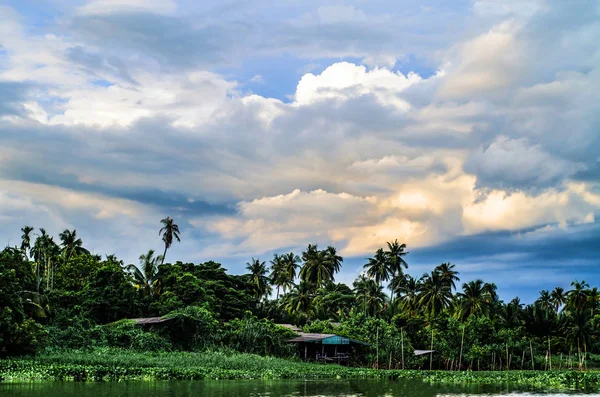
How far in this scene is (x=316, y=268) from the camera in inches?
3346

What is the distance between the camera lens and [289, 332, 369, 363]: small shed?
52062 millimetres

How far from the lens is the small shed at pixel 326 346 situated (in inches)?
2050

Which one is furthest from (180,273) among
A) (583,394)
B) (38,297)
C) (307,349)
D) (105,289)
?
(583,394)

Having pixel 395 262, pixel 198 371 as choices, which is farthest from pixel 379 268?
pixel 198 371

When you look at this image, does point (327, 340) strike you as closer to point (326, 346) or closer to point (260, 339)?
point (326, 346)

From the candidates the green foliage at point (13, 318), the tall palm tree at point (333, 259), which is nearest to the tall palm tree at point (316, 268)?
the tall palm tree at point (333, 259)

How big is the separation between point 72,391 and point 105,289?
29985mm

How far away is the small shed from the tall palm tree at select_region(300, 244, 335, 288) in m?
27.4

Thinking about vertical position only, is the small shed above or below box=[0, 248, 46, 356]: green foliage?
below

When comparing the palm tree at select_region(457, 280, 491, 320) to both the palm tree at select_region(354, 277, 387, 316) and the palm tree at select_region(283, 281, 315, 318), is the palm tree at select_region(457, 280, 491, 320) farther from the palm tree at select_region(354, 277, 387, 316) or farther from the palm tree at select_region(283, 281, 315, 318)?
the palm tree at select_region(283, 281, 315, 318)

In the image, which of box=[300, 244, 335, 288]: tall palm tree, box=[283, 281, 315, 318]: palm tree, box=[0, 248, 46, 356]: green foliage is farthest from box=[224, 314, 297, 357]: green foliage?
box=[300, 244, 335, 288]: tall palm tree

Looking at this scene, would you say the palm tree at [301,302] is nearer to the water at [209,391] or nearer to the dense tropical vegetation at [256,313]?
the dense tropical vegetation at [256,313]

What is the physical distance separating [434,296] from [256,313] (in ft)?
68.9

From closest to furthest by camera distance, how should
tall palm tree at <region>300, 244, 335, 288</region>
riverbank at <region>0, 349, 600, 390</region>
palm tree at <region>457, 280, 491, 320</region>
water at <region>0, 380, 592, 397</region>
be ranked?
1. water at <region>0, 380, 592, 397</region>
2. riverbank at <region>0, 349, 600, 390</region>
3. palm tree at <region>457, 280, 491, 320</region>
4. tall palm tree at <region>300, 244, 335, 288</region>
